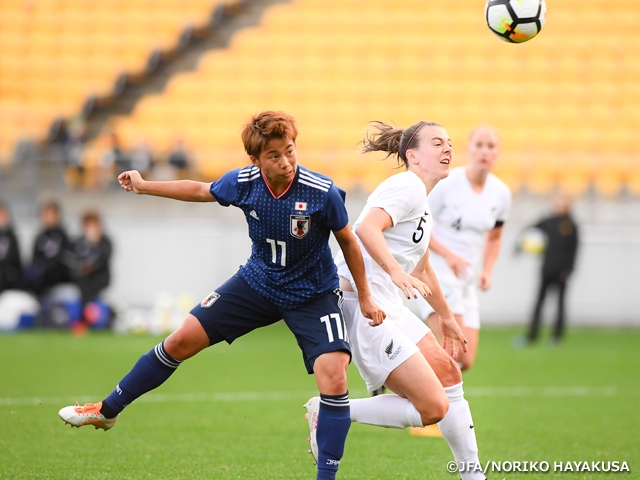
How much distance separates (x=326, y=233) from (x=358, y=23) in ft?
49.5

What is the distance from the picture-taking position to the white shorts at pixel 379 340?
489 centimetres

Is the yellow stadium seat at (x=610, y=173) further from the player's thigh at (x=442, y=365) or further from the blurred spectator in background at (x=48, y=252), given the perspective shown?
the player's thigh at (x=442, y=365)

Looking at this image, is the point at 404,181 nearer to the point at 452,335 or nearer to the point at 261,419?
the point at 452,335

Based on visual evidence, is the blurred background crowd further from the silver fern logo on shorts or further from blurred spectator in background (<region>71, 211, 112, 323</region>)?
the silver fern logo on shorts

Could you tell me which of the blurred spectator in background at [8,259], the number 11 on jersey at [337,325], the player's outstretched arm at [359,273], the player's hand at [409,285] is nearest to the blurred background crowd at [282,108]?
the blurred spectator in background at [8,259]

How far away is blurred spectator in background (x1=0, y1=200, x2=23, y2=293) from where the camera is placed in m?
14.2

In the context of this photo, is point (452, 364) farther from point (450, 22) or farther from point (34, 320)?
point (450, 22)

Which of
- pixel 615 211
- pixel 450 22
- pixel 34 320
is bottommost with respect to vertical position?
pixel 34 320

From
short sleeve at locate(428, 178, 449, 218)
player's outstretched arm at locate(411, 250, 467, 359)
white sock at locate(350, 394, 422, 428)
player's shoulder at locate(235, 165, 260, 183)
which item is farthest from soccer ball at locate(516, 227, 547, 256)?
player's shoulder at locate(235, 165, 260, 183)

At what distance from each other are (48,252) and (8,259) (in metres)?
0.62

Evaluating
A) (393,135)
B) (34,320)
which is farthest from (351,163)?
(393,135)

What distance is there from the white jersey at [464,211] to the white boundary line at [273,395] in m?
1.97

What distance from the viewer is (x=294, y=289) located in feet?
16.3

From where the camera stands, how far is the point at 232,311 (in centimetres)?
511
